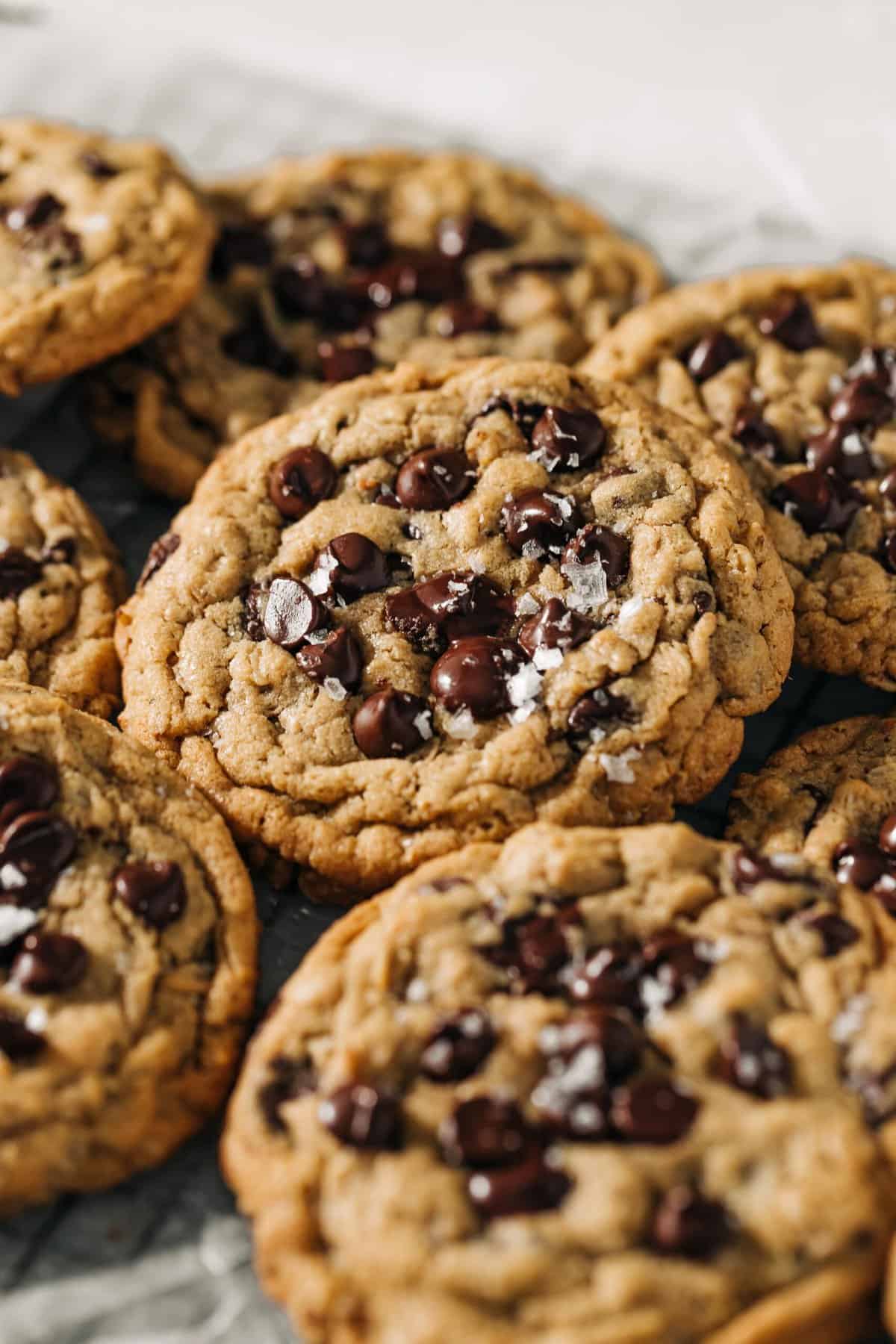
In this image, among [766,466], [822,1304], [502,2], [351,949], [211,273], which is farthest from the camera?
[502,2]

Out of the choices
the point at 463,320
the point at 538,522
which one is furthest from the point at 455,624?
the point at 463,320

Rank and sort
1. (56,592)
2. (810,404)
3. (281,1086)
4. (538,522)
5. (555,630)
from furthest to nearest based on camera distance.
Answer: (810,404) < (56,592) < (538,522) < (555,630) < (281,1086)

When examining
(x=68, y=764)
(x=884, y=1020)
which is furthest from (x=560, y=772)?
(x=68, y=764)

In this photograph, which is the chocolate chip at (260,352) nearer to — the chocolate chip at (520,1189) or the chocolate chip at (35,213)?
the chocolate chip at (35,213)

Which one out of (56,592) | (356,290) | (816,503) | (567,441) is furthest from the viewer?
(356,290)

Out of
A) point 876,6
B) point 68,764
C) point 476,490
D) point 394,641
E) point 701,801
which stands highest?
point 876,6

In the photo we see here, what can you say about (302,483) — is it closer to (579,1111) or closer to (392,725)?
(392,725)

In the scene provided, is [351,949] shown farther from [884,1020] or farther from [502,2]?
[502,2]
